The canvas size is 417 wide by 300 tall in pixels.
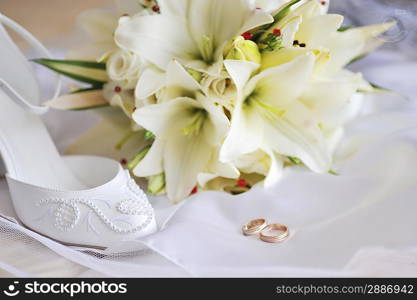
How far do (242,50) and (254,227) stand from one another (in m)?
0.23

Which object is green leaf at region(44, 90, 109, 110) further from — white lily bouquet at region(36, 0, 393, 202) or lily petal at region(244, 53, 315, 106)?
lily petal at region(244, 53, 315, 106)

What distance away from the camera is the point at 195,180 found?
0.86 metres

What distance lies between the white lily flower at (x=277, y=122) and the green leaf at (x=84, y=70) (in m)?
0.25

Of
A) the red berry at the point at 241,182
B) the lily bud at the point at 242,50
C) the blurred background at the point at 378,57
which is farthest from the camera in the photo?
the blurred background at the point at 378,57

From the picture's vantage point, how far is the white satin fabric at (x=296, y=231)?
680 millimetres

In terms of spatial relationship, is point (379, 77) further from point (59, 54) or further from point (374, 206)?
point (59, 54)

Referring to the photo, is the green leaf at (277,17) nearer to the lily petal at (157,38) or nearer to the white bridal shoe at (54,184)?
the lily petal at (157,38)

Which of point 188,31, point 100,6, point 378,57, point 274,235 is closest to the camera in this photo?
point 274,235

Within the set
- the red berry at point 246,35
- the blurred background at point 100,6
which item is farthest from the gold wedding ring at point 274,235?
the blurred background at point 100,6

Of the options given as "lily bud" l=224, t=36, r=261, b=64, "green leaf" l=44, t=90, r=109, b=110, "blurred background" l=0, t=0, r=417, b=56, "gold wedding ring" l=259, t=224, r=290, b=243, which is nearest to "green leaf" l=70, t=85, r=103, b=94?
"green leaf" l=44, t=90, r=109, b=110

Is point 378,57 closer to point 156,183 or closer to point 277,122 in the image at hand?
point 277,122

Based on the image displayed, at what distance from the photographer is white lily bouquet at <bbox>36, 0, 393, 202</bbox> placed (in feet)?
2.65

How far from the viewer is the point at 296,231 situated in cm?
79

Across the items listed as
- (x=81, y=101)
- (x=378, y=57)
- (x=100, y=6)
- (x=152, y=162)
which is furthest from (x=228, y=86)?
(x=100, y=6)
